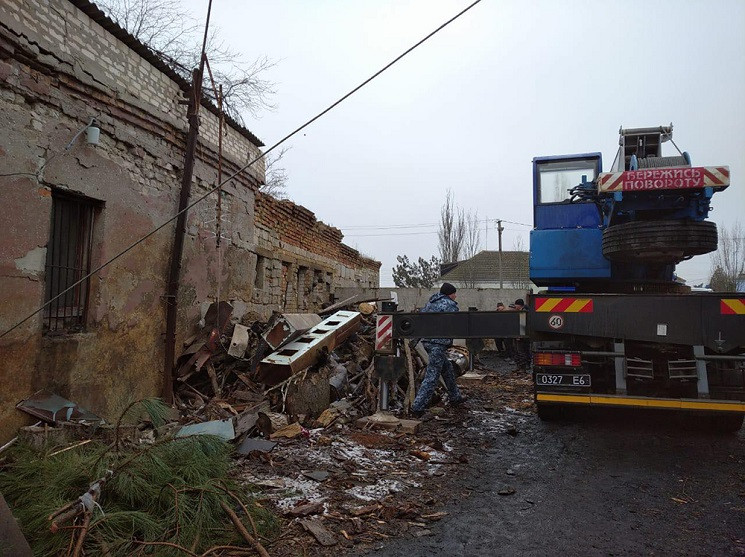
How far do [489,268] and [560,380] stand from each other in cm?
3401

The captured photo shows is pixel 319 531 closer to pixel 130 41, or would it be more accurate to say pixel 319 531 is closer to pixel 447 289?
pixel 447 289

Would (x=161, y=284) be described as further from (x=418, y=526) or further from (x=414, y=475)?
(x=418, y=526)

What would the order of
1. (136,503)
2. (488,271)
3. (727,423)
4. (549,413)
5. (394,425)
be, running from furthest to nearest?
(488,271)
(549,413)
(394,425)
(727,423)
(136,503)

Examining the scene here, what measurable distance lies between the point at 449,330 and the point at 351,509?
2675mm

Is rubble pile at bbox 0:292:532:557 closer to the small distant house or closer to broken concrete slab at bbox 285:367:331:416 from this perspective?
broken concrete slab at bbox 285:367:331:416

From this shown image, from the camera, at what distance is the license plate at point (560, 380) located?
505 cm

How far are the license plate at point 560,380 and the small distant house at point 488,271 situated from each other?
96.8 ft

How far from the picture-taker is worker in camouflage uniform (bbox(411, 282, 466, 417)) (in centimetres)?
635

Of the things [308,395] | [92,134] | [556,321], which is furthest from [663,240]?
[92,134]

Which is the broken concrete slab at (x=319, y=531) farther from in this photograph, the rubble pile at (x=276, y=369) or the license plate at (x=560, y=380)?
the license plate at (x=560, y=380)

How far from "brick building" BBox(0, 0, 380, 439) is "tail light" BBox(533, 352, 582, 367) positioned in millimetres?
5240

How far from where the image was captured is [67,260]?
217 inches

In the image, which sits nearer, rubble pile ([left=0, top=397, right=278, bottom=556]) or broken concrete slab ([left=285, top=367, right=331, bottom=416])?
rubble pile ([left=0, top=397, right=278, bottom=556])

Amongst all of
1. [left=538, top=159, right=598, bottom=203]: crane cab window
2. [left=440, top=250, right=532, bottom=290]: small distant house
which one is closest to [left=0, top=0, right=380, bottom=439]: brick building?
[left=538, top=159, right=598, bottom=203]: crane cab window
